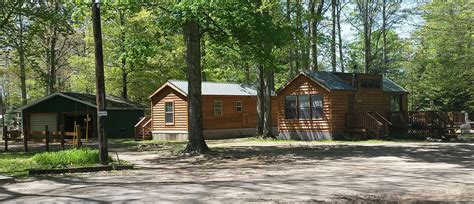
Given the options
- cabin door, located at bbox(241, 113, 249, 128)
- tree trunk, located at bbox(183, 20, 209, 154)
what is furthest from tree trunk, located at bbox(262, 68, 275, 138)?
tree trunk, located at bbox(183, 20, 209, 154)

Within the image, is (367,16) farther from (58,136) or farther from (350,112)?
(58,136)

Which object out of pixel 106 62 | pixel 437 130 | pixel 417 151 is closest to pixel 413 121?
pixel 437 130

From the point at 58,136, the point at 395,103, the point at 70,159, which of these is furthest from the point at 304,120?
the point at 70,159

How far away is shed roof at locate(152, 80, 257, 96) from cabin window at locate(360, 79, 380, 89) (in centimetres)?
883

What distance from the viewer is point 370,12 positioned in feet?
145

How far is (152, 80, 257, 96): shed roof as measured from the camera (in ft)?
105

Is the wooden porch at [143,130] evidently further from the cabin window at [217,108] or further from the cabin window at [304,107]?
the cabin window at [304,107]

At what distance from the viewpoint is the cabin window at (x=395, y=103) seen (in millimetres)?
30094

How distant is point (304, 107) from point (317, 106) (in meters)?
0.87

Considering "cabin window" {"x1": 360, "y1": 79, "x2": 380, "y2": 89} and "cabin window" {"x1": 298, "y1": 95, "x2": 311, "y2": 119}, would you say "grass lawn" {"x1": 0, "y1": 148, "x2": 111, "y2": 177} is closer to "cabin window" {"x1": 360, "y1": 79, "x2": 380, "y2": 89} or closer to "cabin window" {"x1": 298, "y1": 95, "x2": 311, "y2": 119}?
"cabin window" {"x1": 298, "y1": 95, "x2": 311, "y2": 119}

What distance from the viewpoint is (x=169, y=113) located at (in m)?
32.5

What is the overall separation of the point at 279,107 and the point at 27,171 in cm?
1743

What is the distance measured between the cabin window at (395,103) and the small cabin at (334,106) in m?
0.33

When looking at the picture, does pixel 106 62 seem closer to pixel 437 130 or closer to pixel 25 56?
pixel 25 56
